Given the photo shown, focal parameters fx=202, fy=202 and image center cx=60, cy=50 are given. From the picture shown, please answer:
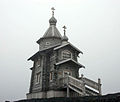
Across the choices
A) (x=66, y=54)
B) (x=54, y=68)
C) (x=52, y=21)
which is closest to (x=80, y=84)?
(x=54, y=68)

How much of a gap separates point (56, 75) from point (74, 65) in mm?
2795

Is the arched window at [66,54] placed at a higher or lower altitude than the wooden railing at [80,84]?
higher

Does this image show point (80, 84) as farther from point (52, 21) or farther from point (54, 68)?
point (52, 21)

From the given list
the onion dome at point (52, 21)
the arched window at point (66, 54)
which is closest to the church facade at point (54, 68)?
the arched window at point (66, 54)

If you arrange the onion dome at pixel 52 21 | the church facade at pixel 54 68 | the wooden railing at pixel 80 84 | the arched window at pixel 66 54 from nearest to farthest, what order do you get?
the wooden railing at pixel 80 84 < the church facade at pixel 54 68 < the arched window at pixel 66 54 < the onion dome at pixel 52 21

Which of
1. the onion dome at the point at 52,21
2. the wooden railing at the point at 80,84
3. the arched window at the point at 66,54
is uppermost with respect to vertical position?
the onion dome at the point at 52,21

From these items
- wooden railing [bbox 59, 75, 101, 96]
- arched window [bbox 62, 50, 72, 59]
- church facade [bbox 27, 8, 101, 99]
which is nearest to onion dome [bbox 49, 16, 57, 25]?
church facade [bbox 27, 8, 101, 99]

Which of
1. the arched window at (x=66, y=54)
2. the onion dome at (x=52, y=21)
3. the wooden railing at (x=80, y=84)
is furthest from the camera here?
the onion dome at (x=52, y=21)

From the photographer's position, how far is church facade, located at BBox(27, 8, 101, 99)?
21859 mm

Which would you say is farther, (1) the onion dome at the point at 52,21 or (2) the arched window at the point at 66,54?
(1) the onion dome at the point at 52,21

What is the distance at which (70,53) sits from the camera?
24766 millimetres

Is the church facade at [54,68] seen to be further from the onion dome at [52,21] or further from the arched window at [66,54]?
the onion dome at [52,21]

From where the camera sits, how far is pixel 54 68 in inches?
912

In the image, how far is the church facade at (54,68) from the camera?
861 inches
